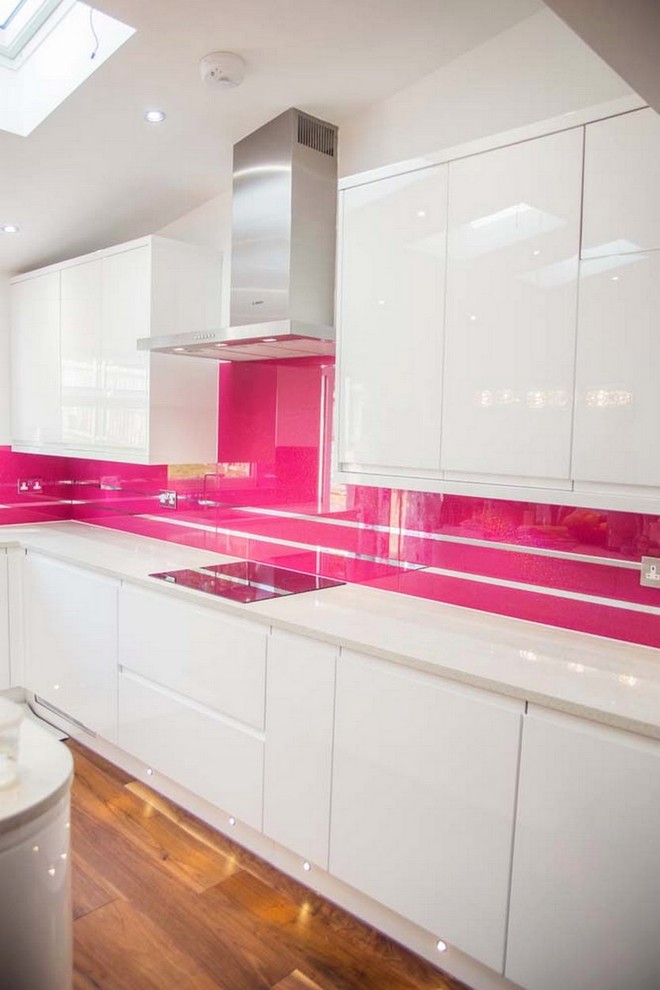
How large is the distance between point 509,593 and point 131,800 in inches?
65.3

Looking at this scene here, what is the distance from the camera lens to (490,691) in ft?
5.71

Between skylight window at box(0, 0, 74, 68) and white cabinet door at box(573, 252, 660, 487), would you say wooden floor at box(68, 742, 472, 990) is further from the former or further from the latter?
skylight window at box(0, 0, 74, 68)

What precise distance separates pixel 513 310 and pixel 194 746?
70.9 inches

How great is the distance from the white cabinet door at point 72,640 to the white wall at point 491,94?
2.00 meters

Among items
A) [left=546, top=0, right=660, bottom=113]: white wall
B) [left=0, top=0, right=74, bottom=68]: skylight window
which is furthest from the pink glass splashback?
[left=0, top=0, right=74, bottom=68]: skylight window

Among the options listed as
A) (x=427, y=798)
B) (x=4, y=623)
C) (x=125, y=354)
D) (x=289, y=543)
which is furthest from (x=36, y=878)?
(x=4, y=623)

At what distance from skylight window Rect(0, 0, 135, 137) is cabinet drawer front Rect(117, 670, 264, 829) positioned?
2.16 metres

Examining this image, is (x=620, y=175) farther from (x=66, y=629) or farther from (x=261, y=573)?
(x=66, y=629)

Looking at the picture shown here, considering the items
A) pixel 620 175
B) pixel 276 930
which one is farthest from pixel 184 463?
pixel 620 175

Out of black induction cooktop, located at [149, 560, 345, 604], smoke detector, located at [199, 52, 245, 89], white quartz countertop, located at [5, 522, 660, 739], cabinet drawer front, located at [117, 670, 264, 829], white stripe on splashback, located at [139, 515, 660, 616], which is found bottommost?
cabinet drawer front, located at [117, 670, 264, 829]

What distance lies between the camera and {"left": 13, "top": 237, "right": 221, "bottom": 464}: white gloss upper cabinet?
3.17 metres

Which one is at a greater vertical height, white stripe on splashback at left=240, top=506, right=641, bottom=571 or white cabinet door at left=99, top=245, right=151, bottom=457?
white cabinet door at left=99, top=245, right=151, bottom=457

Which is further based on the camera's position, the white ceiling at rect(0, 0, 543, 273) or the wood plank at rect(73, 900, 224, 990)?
the white ceiling at rect(0, 0, 543, 273)

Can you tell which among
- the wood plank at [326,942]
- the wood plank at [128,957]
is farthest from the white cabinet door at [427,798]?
the wood plank at [128,957]
